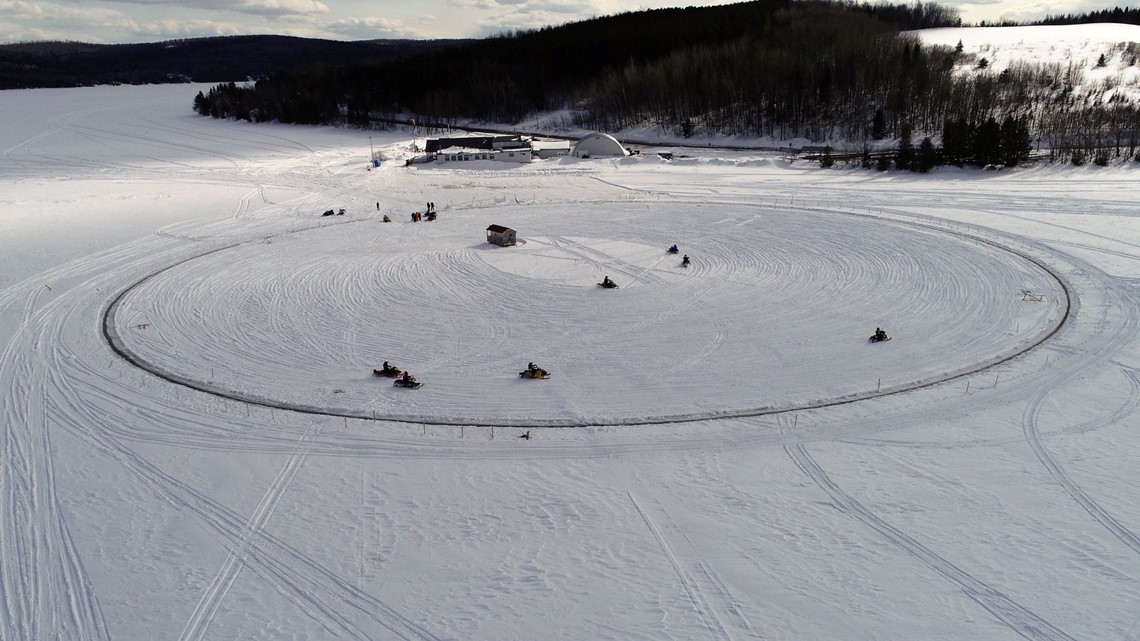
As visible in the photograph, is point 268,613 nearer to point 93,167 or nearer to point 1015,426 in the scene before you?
point 1015,426

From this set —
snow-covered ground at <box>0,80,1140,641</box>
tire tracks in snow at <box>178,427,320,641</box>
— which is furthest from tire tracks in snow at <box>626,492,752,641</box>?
tire tracks in snow at <box>178,427,320,641</box>

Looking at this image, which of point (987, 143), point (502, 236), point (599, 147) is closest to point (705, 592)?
point (502, 236)

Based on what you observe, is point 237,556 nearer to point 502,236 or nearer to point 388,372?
point 388,372

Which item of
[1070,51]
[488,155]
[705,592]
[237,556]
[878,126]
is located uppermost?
[1070,51]

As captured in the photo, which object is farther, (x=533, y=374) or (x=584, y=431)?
(x=533, y=374)

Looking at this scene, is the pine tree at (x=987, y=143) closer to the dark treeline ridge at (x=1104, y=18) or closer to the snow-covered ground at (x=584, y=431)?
the snow-covered ground at (x=584, y=431)

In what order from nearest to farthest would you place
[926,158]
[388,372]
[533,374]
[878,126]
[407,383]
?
1. [407,383]
2. [533,374]
3. [388,372]
4. [926,158]
5. [878,126]
